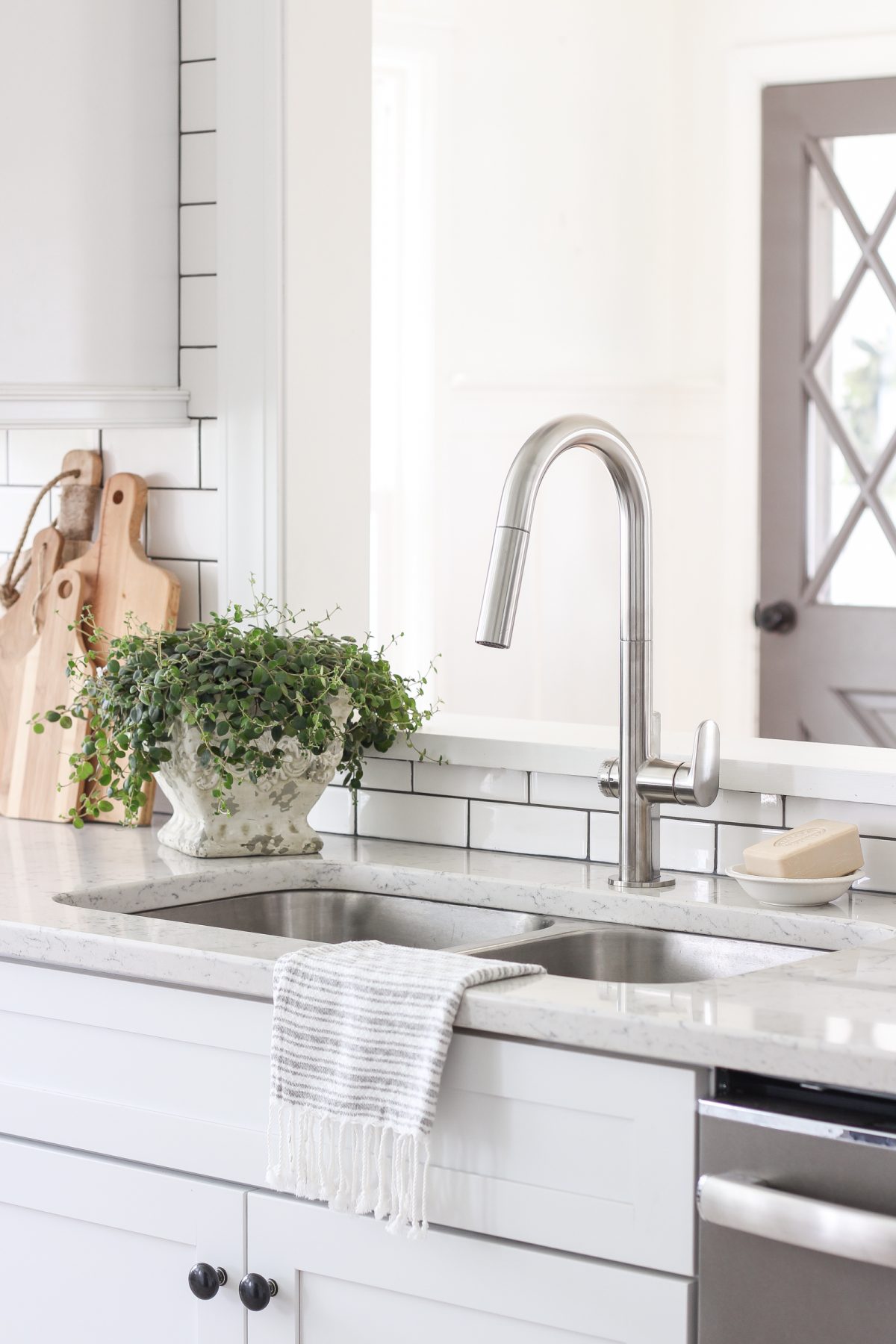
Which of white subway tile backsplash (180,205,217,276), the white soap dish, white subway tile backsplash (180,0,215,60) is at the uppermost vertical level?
white subway tile backsplash (180,0,215,60)

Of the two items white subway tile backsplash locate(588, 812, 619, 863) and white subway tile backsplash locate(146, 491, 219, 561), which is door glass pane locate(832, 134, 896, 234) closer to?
white subway tile backsplash locate(146, 491, 219, 561)

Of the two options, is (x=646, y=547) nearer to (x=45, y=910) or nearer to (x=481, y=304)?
(x=45, y=910)

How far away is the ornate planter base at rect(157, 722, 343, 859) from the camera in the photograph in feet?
6.07

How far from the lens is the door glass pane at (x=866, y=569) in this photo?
3.63 meters

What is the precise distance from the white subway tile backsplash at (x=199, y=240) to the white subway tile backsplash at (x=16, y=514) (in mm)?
404

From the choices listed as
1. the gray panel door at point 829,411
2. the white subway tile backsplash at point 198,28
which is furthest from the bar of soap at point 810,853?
the gray panel door at point 829,411

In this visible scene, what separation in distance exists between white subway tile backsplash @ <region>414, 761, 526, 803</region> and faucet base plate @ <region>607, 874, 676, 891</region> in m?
0.22

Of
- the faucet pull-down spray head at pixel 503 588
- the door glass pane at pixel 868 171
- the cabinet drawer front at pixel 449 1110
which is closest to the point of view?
the cabinet drawer front at pixel 449 1110

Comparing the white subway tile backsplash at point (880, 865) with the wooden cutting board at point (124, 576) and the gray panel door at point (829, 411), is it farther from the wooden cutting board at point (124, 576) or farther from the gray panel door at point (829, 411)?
the gray panel door at point (829, 411)

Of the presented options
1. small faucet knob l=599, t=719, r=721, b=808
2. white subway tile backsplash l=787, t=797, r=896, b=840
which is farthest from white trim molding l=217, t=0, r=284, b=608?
white subway tile backsplash l=787, t=797, r=896, b=840

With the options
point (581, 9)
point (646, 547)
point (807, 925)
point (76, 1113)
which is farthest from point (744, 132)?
point (76, 1113)

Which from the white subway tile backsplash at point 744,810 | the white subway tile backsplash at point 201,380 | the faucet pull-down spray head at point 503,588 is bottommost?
the white subway tile backsplash at point 744,810

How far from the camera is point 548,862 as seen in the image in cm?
186

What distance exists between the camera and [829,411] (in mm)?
3650
